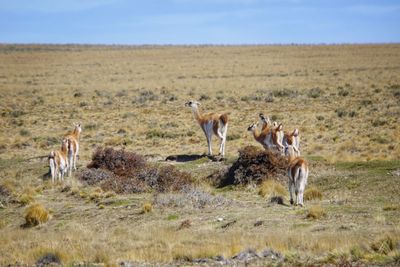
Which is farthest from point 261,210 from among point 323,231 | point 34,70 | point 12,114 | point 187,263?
point 34,70

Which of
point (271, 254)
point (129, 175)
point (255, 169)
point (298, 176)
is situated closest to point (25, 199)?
point (129, 175)

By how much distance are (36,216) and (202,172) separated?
6.70 m

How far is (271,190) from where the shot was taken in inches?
657

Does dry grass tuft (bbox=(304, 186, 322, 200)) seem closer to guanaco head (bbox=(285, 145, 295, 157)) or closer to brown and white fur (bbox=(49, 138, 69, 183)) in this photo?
guanaco head (bbox=(285, 145, 295, 157))

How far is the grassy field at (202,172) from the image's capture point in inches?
437

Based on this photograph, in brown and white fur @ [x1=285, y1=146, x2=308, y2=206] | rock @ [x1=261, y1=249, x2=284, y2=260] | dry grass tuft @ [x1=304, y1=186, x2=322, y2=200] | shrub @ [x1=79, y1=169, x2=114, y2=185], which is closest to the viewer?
rock @ [x1=261, y1=249, x2=284, y2=260]

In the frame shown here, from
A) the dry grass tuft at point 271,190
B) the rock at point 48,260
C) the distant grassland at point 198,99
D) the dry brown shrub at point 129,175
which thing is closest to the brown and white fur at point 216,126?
the distant grassland at point 198,99

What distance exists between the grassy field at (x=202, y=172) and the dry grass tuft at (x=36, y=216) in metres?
A: 0.31

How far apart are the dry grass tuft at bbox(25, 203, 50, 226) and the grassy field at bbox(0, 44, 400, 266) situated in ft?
1.02

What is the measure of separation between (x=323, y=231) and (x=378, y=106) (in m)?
29.6

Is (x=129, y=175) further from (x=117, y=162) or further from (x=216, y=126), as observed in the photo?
(x=216, y=126)

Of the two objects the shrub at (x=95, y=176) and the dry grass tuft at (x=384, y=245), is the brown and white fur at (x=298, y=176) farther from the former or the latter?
the shrub at (x=95, y=176)

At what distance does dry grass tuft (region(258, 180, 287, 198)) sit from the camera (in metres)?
16.5

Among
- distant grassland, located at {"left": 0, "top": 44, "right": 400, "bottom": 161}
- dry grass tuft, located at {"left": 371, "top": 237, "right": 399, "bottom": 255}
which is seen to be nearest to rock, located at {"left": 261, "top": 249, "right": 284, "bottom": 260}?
dry grass tuft, located at {"left": 371, "top": 237, "right": 399, "bottom": 255}
